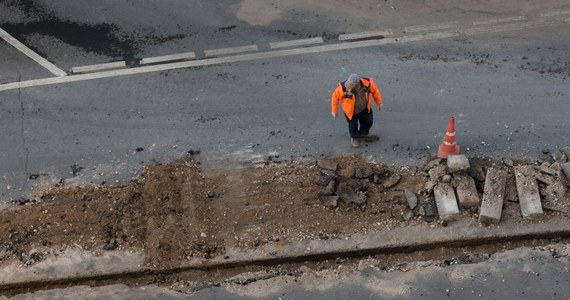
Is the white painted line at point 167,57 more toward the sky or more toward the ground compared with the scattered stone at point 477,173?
more toward the sky

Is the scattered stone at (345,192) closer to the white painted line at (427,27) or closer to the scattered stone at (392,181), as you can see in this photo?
the scattered stone at (392,181)

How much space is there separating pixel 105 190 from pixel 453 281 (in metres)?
4.93

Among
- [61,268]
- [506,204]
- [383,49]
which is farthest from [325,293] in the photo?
[383,49]

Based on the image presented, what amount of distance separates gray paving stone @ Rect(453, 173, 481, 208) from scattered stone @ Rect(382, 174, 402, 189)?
78 cm

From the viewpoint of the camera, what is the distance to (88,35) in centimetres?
1112

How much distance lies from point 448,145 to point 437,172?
435 mm

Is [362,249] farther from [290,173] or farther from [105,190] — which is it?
[105,190]

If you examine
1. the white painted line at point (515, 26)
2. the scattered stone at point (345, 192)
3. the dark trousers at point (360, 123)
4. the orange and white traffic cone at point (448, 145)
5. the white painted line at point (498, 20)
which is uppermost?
the white painted line at point (498, 20)

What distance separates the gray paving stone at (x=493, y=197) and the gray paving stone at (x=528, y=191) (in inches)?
Result: 8.5

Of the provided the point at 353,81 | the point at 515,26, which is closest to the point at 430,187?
the point at 353,81

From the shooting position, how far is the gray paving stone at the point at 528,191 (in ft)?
26.1

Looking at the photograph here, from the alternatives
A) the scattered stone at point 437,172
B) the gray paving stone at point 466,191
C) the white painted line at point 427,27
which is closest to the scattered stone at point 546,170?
the gray paving stone at point 466,191

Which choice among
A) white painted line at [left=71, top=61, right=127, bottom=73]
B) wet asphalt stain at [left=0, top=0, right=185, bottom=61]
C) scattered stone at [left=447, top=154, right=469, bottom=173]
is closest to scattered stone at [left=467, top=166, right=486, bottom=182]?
scattered stone at [left=447, top=154, right=469, bottom=173]

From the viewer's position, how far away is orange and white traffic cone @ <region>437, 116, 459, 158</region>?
837 cm
